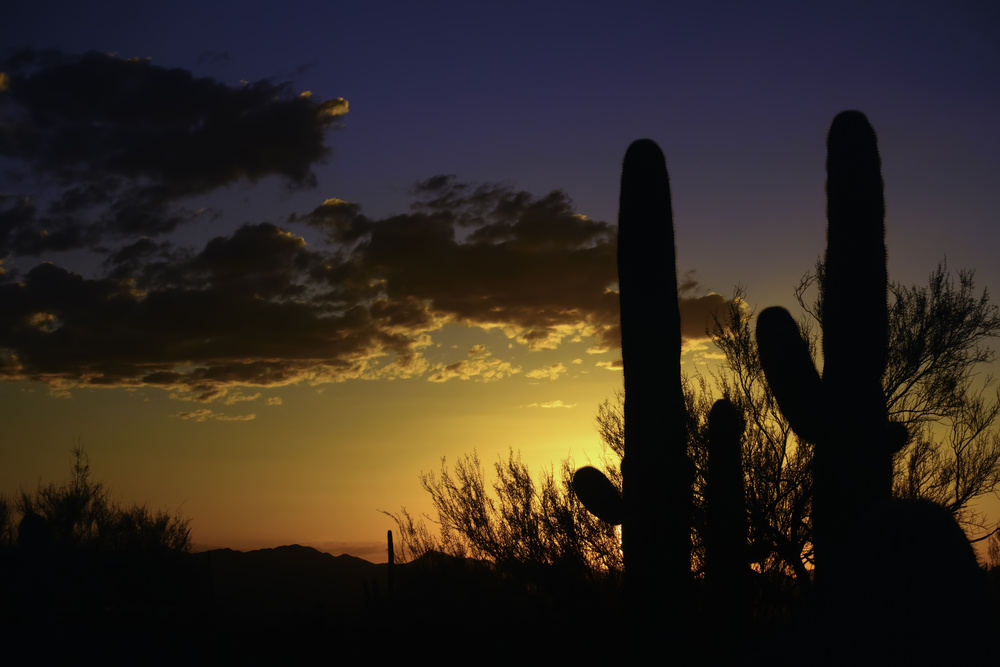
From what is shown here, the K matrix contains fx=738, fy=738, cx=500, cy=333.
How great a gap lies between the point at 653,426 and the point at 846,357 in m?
2.31

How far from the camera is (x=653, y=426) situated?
8.48 metres

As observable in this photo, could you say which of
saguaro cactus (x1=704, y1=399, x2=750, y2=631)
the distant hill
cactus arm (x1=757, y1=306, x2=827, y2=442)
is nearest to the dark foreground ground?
saguaro cactus (x1=704, y1=399, x2=750, y2=631)

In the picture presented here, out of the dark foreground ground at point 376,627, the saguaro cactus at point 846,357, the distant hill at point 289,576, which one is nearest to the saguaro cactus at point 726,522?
the dark foreground ground at point 376,627

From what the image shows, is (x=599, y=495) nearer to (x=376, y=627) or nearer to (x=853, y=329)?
(x=853, y=329)

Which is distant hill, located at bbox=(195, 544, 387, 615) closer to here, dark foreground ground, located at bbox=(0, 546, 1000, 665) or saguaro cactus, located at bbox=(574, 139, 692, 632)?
dark foreground ground, located at bbox=(0, 546, 1000, 665)

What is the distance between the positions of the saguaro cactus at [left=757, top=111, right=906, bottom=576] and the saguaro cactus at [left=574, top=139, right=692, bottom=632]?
4.74ft

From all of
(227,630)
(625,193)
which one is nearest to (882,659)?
(625,193)

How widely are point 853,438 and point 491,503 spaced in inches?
324

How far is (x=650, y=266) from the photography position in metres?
8.76

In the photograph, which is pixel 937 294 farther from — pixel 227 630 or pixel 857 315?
pixel 227 630

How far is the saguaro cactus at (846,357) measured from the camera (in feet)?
27.4

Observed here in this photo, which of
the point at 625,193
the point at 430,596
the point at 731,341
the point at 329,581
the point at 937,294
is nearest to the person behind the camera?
the point at 625,193

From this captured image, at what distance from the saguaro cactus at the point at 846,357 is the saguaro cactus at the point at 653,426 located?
1.45 metres

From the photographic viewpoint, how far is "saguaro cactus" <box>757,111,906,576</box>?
834 centimetres
